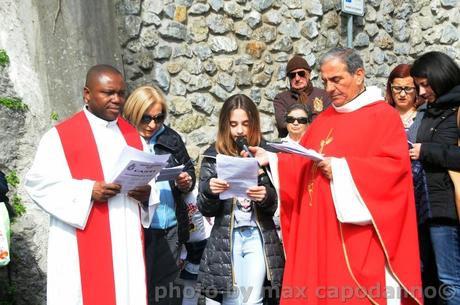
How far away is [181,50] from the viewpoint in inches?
260

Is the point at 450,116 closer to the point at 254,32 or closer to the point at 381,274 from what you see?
the point at 381,274

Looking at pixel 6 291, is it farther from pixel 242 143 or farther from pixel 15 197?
pixel 242 143

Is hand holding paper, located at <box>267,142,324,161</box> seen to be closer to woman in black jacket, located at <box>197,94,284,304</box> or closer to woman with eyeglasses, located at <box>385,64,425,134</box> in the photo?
woman in black jacket, located at <box>197,94,284,304</box>

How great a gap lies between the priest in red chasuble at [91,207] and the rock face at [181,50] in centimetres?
141

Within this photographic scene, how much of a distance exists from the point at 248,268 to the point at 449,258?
1303 mm

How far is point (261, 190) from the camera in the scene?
388 cm

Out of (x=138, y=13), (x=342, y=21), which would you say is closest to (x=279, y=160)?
(x=138, y=13)

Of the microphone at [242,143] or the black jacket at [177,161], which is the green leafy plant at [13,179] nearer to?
the black jacket at [177,161]

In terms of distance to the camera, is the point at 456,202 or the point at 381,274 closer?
the point at 381,274

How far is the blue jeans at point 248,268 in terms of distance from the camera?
3965 millimetres

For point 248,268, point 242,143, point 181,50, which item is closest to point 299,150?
point 242,143

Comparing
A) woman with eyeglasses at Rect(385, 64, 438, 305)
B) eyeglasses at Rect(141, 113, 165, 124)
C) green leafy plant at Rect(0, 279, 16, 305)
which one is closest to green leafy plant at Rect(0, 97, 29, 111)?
eyeglasses at Rect(141, 113, 165, 124)

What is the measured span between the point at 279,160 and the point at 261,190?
0.29 metres

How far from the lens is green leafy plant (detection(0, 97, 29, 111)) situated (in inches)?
189
